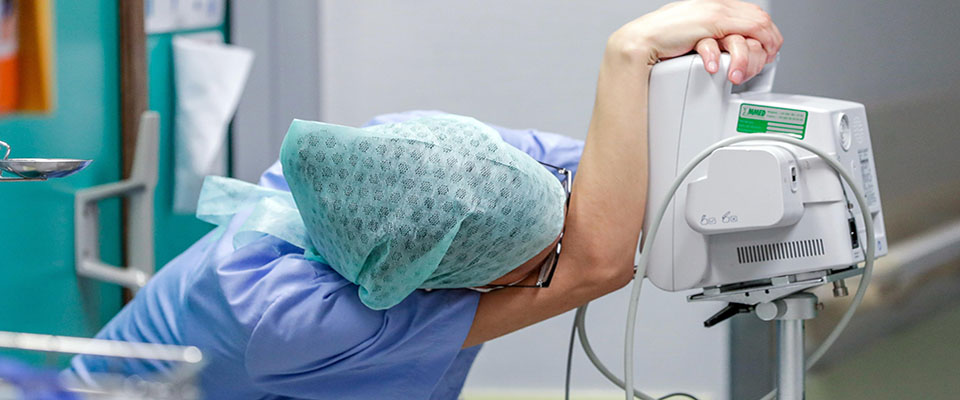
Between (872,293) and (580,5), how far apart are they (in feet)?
3.00

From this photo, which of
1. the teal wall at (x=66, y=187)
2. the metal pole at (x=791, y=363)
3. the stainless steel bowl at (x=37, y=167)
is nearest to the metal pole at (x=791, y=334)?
the metal pole at (x=791, y=363)

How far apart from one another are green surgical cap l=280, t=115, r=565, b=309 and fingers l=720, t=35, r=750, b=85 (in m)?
0.25

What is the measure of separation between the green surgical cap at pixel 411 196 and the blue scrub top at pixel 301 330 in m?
0.07

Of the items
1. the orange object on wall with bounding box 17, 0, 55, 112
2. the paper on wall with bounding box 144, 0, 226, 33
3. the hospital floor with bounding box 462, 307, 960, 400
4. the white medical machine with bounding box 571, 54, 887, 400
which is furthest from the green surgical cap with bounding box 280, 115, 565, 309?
the hospital floor with bounding box 462, 307, 960, 400

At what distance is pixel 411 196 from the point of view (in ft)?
3.18

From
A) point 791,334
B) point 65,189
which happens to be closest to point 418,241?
point 791,334

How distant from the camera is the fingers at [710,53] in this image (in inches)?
38.9

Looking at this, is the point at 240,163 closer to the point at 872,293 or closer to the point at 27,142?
the point at 27,142

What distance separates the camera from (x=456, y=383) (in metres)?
1.36

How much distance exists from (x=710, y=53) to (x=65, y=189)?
3.65ft

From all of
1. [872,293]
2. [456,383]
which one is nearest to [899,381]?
[872,293]

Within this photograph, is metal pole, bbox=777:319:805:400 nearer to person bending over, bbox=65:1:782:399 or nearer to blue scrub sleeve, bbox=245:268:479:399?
person bending over, bbox=65:1:782:399

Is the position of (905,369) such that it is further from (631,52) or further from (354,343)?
(354,343)

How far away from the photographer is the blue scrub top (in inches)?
42.3
